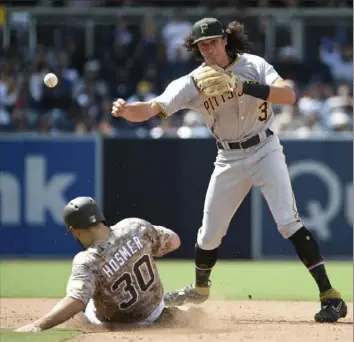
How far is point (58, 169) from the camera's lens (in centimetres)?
1380

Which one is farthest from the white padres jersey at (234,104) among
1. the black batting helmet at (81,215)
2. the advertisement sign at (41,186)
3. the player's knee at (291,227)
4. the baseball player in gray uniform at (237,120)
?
the advertisement sign at (41,186)

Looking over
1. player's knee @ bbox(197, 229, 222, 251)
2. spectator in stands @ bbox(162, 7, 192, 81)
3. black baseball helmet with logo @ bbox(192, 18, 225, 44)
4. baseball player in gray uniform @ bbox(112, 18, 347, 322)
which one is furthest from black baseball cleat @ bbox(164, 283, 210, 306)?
spectator in stands @ bbox(162, 7, 192, 81)

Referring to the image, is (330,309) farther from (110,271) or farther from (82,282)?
(82,282)

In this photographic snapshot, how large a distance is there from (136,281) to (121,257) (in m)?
0.21

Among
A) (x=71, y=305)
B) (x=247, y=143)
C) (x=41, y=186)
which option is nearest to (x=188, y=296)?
(x=247, y=143)

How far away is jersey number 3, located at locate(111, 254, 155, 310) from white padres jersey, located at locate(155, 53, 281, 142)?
49.3 inches

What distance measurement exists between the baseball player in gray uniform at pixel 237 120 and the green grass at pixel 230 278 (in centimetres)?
185

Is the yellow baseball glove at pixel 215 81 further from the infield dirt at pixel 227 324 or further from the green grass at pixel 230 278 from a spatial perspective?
the green grass at pixel 230 278

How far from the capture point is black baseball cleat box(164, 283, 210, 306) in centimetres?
775

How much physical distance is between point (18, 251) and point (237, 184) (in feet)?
22.5

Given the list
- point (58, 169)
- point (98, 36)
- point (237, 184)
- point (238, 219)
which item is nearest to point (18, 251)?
point (58, 169)

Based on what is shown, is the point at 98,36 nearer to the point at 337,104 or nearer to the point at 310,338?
the point at 337,104

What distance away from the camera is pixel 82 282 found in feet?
20.1

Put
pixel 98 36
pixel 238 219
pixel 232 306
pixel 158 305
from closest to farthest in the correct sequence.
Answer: pixel 158 305 → pixel 232 306 → pixel 238 219 → pixel 98 36
